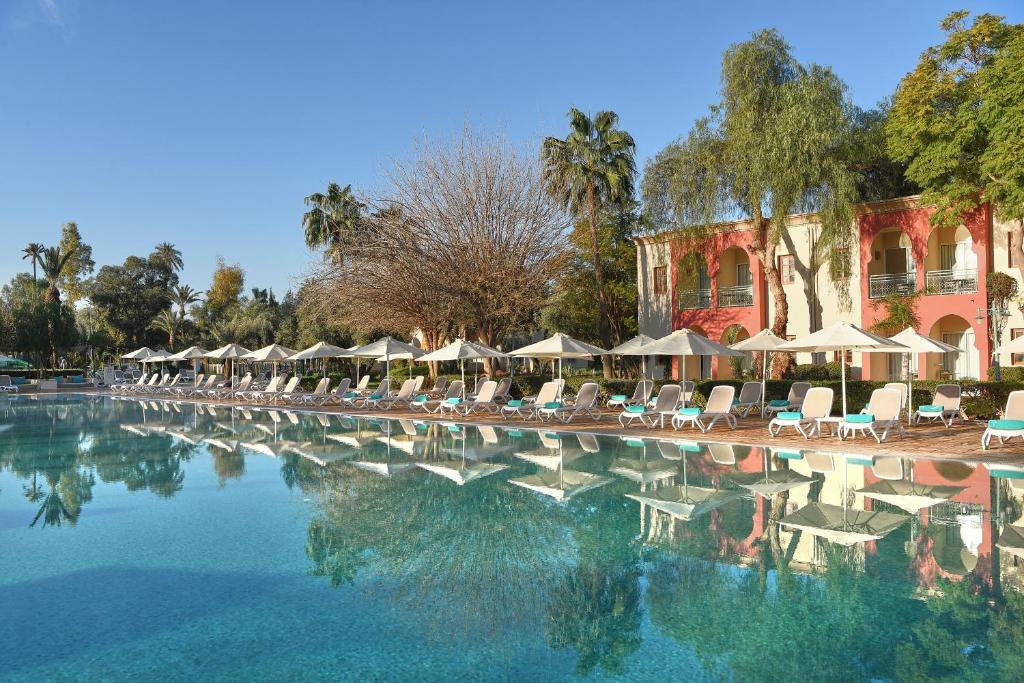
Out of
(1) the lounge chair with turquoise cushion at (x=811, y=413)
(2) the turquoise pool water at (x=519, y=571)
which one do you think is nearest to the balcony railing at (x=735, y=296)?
(1) the lounge chair with turquoise cushion at (x=811, y=413)

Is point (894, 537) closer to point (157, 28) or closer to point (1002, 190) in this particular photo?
point (1002, 190)

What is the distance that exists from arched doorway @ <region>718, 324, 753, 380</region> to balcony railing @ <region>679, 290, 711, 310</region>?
1689 millimetres

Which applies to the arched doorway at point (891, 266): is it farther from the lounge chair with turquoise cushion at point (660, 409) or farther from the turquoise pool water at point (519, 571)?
the turquoise pool water at point (519, 571)

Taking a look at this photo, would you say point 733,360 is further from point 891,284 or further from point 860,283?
point 891,284

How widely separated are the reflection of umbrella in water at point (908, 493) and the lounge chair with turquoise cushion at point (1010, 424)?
10.2 feet

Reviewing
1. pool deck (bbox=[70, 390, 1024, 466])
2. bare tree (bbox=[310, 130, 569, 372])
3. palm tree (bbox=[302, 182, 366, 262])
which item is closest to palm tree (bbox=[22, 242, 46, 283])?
palm tree (bbox=[302, 182, 366, 262])

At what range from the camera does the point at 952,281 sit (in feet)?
78.1

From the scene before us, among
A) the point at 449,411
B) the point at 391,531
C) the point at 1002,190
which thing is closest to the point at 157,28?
the point at 449,411

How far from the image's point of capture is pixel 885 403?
13852mm

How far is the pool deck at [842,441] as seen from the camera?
12086mm

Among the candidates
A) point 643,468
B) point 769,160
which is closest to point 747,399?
point 643,468

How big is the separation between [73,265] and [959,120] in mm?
71155

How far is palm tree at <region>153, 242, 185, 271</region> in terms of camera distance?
236 ft

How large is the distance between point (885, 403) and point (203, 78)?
69.7ft
